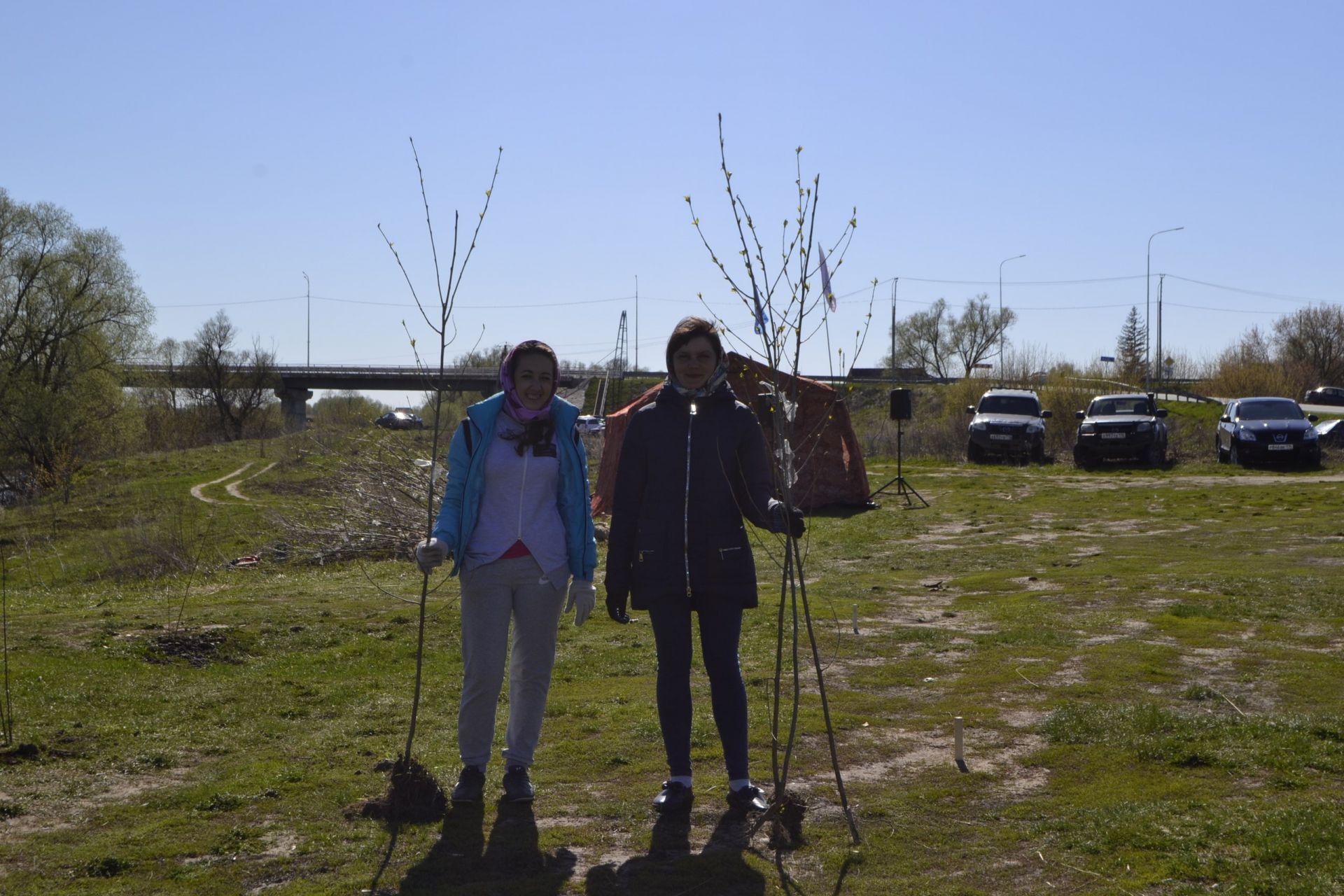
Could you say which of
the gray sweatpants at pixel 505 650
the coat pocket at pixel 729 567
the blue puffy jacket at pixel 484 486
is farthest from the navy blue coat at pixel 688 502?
the gray sweatpants at pixel 505 650

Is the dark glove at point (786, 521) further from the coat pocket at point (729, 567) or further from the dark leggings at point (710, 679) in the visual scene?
the dark leggings at point (710, 679)

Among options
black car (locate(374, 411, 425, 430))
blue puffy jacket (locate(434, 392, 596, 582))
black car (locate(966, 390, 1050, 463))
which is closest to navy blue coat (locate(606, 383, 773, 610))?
blue puffy jacket (locate(434, 392, 596, 582))

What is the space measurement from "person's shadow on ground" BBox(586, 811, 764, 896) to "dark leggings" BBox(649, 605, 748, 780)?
27cm

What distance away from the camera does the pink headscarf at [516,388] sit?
461 centimetres

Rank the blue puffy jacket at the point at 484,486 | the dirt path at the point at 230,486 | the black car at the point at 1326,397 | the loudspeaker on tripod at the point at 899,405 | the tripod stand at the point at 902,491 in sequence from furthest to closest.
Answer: the black car at the point at 1326,397 → the dirt path at the point at 230,486 → the tripod stand at the point at 902,491 → the loudspeaker on tripod at the point at 899,405 → the blue puffy jacket at the point at 484,486

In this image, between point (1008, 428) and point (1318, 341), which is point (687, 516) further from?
point (1318, 341)

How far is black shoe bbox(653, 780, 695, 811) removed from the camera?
443 cm

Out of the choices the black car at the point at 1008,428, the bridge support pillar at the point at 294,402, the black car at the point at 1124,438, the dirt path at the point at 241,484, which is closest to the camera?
the black car at the point at 1124,438

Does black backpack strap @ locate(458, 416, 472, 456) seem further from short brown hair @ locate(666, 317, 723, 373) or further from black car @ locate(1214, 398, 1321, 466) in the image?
black car @ locate(1214, 398, 1321, 466)

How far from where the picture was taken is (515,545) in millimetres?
4539

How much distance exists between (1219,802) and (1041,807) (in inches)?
25.3

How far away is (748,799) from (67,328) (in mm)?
46080

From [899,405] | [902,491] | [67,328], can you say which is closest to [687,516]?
[899,405]

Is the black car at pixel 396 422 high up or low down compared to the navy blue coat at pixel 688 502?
up
